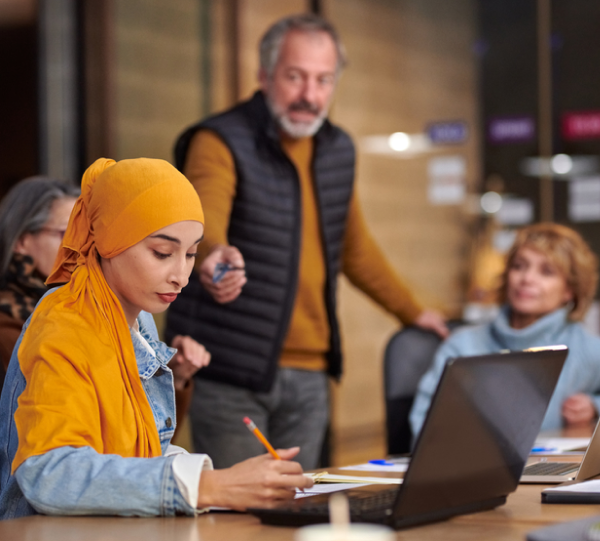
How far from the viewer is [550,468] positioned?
1.73 m

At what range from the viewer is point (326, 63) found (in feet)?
8.89

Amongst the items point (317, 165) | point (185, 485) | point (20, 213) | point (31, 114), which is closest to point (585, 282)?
point (317, 165)

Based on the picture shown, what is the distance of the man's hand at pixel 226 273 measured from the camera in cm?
209

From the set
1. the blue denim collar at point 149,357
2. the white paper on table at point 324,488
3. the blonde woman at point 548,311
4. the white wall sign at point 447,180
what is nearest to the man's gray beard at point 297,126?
the blonde woman at point 548,311

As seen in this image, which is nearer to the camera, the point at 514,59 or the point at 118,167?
the point at 118,167

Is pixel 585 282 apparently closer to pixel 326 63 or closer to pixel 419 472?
pixel 326 63

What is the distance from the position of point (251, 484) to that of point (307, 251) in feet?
4.92

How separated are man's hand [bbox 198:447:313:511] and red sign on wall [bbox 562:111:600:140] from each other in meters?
3.26

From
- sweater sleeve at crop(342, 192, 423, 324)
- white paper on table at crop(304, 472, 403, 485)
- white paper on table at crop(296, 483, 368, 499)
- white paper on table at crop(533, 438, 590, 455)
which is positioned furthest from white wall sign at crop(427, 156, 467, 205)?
white paper on table at crop(296, 483, 368, 499)

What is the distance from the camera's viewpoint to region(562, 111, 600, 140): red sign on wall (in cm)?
413

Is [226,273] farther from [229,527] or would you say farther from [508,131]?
[508,131]

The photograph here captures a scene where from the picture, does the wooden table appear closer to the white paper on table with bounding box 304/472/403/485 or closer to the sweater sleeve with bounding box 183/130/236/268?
the white paper on table with bounding box 304/472/403/485

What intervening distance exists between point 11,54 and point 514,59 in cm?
220

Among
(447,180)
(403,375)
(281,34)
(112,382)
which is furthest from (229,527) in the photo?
(447,180)
